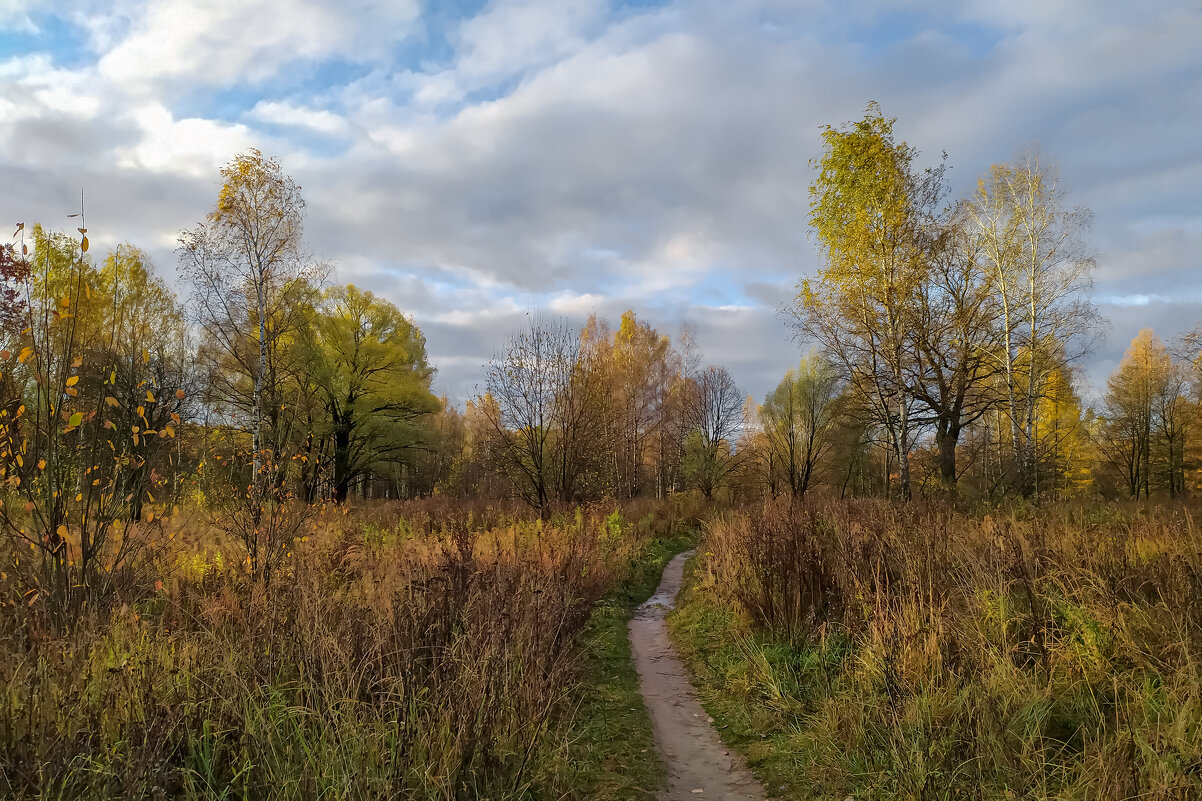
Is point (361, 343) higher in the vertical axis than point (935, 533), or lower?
higher

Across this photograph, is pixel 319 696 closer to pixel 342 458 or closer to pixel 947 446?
pixel 947 446

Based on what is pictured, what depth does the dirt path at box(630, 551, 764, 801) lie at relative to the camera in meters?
4.16

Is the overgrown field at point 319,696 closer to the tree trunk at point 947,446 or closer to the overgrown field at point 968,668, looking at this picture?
the overgrown field at point 968,668

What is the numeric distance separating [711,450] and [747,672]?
27.4 meters

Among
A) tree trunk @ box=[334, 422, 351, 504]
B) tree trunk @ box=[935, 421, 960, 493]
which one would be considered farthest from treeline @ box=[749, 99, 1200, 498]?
tree trunk @ box=[334, 422, 351, 504]

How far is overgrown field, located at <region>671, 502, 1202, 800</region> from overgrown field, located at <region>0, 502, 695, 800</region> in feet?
4.31

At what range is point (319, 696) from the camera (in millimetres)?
3643

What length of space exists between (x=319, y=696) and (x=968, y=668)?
4.46 meters

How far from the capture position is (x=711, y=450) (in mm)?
32844

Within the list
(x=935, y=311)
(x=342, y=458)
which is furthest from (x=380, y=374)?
(x=935, y=311)

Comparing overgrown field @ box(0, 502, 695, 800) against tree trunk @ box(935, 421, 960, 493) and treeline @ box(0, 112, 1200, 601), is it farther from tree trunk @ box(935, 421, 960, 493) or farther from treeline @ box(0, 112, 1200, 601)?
tree trunk @ box(935, 421, 960, 493)

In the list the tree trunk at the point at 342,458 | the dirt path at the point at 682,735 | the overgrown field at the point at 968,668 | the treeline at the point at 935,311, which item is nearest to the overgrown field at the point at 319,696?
the dirt path at the point at 682,735

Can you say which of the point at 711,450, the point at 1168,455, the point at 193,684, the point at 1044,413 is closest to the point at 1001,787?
the point at 193,684

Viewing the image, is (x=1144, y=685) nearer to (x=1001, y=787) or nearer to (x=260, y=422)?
(x=1001, y=787)
